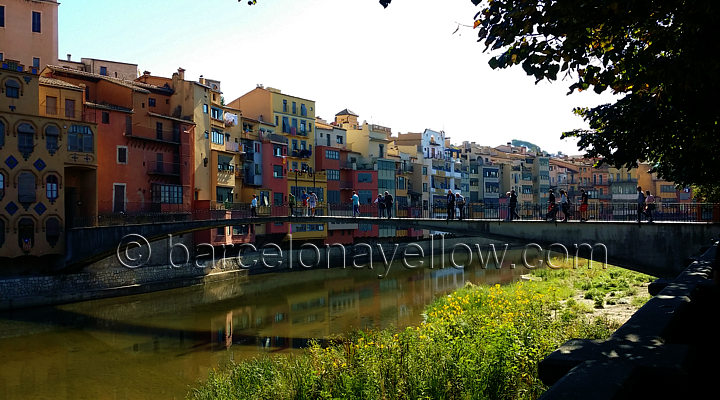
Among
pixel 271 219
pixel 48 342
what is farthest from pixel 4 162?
pixel 271 219

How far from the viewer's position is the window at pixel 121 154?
34906 millimetres

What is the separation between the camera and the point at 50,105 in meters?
31.3

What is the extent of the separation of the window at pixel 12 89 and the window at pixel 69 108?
11.2 ft

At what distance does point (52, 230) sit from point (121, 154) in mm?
7406

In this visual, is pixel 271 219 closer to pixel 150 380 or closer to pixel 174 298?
pixel 174 298

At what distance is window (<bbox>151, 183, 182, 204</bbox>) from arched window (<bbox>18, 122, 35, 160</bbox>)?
28.6 ft

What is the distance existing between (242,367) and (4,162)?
72.2 ft

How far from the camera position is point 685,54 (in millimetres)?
6863

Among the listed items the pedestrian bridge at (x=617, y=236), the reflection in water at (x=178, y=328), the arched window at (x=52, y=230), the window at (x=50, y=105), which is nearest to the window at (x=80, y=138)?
the window at (x=50, y=105)

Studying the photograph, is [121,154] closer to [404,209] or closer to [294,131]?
[294,131]

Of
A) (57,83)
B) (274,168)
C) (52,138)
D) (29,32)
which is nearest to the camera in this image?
(52,138)

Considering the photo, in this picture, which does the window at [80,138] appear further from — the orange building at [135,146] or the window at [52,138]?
the orange building at [135,146]

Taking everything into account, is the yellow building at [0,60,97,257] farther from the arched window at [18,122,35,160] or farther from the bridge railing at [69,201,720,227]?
the bridge railing at [69,201,720,227]

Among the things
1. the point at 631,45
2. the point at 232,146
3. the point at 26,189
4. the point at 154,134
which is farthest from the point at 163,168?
Result: the point at 631,45
